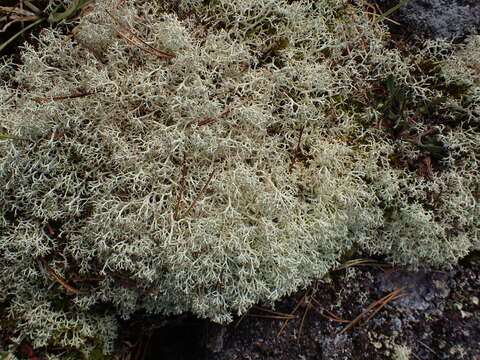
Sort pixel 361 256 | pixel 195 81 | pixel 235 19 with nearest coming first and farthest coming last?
pixel 195 81
pixel 235 19
pixel 361 256

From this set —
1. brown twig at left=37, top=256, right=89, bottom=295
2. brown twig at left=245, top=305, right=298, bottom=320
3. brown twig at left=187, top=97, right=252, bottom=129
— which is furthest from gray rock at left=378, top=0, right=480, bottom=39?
brown twig at left=37, top=256, right=89, bottom=295

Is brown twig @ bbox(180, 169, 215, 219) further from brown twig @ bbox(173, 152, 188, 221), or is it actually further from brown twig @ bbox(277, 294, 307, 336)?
brown twig @ bbox(277, 294, 307, 336)

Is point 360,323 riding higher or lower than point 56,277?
lower


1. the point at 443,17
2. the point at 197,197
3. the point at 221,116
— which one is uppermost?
the point at 443,17

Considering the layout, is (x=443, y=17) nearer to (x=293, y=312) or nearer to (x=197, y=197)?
(x=197, y=197)

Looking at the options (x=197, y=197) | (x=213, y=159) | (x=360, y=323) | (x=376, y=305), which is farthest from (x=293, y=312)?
(x=213, y=159)

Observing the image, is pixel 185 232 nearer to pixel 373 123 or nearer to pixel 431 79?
pixel 373 123

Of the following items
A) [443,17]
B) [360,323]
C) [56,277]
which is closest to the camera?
[56,277]

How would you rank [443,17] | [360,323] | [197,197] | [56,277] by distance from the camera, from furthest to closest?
1. [360,323]
2. [443,17]
3. [56,277]
4. [197,197]

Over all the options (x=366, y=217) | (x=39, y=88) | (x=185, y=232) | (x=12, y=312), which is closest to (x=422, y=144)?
(x=366, y=217)
